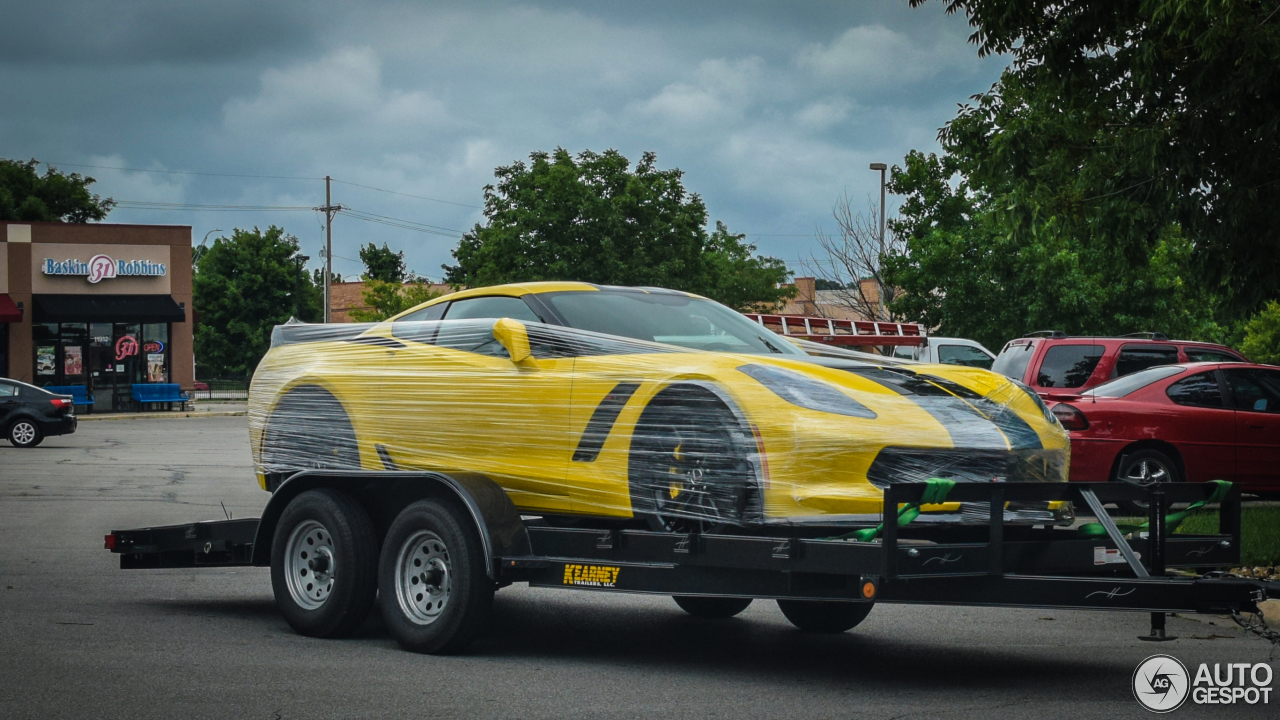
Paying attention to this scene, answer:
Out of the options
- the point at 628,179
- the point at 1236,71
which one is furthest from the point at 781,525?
the point at 628,179

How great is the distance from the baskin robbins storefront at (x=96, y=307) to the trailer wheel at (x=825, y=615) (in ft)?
119

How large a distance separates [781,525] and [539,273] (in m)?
32.2

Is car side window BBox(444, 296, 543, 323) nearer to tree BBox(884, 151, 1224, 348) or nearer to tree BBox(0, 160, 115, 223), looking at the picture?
tree BBox(884, 151, 1224, 348)

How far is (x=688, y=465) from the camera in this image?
19.7ft

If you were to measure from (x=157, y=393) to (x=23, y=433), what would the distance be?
16.7 metres

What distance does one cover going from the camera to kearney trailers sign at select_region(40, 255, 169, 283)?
41.4m

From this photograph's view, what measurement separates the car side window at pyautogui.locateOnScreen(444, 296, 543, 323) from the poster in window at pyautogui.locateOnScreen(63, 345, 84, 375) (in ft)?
124

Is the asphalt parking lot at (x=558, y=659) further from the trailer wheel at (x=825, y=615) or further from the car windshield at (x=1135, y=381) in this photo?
the car windshield at (x=1135, y=381)

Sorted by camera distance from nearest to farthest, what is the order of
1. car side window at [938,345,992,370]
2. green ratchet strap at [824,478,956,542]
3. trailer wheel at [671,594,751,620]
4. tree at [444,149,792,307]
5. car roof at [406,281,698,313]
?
green ratchet strap at [824,478,956,542]
car roof at [406,281,698,313]
trailer wheel at [671,594,751,620]
car side window at [938,345,992,370]
tree at [444,149,792,307]

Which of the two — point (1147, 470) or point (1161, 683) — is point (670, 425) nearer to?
point (1161, 683)

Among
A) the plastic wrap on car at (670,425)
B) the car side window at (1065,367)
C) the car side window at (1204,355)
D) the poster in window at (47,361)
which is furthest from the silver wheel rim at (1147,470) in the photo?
the poster in window at (47,361)

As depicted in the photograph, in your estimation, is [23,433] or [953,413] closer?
[953,413]

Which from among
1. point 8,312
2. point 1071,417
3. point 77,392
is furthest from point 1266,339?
point 8,312

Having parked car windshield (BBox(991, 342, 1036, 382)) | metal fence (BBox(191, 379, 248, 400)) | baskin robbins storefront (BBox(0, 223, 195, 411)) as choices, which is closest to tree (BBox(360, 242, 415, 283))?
metal fence (BBox(191, 379, 248, 400))
